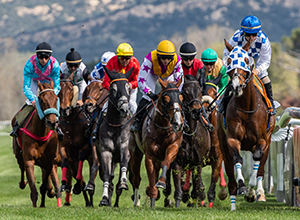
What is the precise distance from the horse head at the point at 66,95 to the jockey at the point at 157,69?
1907 millimetres

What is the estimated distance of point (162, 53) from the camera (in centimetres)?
941

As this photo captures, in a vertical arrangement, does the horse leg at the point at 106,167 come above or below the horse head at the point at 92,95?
below

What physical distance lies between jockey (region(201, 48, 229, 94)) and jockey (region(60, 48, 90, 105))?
254cm

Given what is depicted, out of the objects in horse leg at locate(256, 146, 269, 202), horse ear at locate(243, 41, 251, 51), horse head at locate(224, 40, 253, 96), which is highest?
horse ear at locate(243, 41, 251, 51)

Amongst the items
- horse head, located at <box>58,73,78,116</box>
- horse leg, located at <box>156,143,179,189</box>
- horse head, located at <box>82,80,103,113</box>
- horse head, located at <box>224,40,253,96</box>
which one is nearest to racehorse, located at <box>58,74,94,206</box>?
horse head, located at <box>58,73,78,116</box>

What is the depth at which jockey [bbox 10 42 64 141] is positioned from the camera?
9.88 metres

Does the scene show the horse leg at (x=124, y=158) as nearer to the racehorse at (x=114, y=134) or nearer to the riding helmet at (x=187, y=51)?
the racehorse at (x=114, y=134)

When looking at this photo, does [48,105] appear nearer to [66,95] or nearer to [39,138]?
[39,138]

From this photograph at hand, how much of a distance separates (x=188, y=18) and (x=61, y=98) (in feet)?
463

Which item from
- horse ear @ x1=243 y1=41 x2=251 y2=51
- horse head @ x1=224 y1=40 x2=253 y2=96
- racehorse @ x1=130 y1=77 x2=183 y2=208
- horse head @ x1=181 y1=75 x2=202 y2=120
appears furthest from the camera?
horse head @ x1=181 y1=75 x2=202 y2=120

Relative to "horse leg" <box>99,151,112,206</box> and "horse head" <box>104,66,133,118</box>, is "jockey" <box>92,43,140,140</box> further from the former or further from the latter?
"horse leg" <box>99,151,112,206</box>

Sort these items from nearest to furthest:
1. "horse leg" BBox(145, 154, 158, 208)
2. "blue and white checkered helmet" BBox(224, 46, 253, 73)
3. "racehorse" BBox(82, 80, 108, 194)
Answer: "blue and white checkered helmet" BBox(224, 46, 253, 73)
"horse leg" BBox(145, 154, 158, 208)
"racehorse" BBox(82, 80, 108, 194)

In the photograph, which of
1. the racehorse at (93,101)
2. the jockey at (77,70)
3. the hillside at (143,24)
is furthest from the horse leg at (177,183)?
the hillside at (143,24)

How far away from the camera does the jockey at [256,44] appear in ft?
29.9
